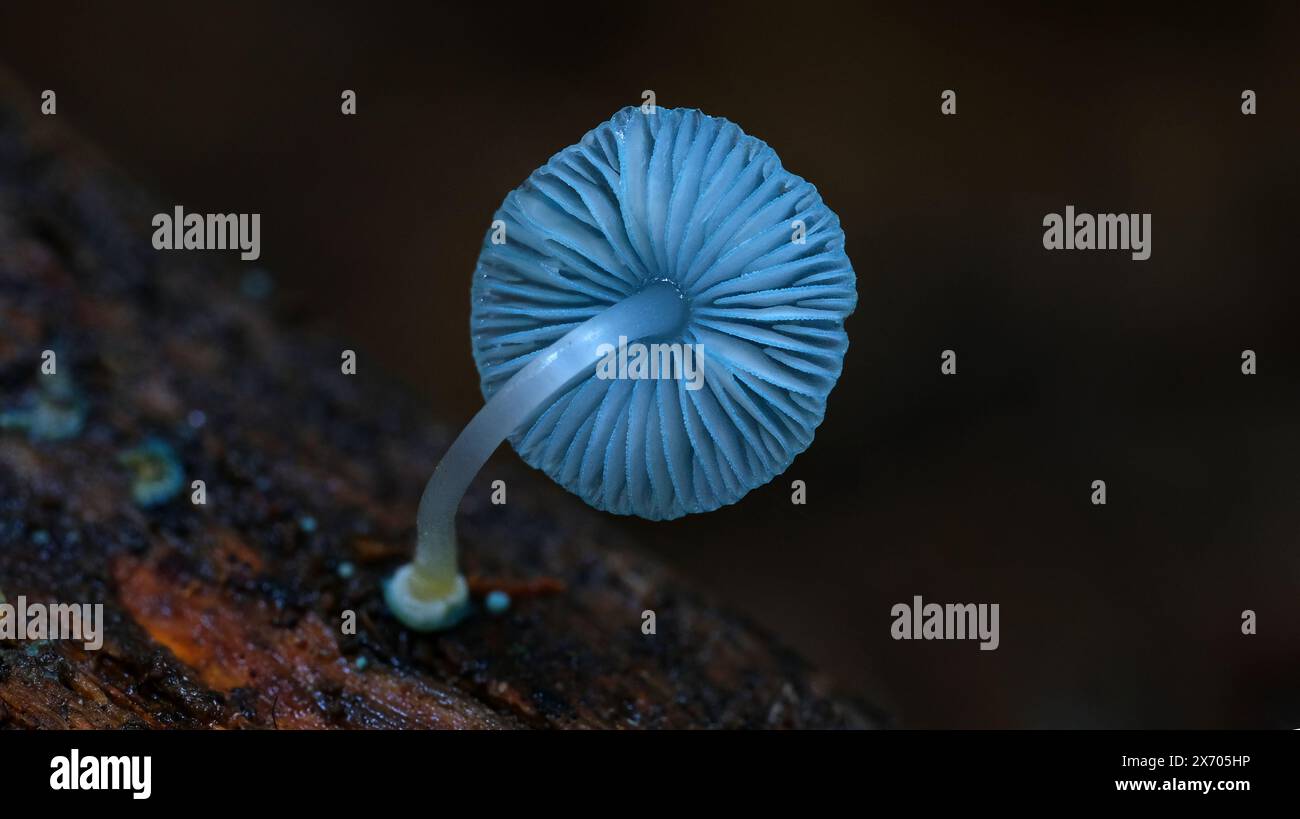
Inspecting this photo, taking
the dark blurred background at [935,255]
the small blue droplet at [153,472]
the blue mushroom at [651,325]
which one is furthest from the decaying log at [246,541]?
the dark blurred background at [935,255]

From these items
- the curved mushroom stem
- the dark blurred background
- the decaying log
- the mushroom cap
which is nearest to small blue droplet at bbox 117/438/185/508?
the decaying log

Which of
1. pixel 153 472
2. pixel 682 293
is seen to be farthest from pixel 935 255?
pixel 153 472

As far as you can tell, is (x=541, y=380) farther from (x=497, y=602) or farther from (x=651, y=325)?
(x=497, y=602)

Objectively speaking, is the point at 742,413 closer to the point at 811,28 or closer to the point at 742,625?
the point at 742,625

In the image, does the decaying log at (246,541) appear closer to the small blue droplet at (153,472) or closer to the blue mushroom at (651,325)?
the small blue droplet at (153,472)

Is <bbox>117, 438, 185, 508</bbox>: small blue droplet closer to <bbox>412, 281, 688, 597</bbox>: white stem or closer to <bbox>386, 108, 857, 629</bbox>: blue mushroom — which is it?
<bbox>386, 108, 857, 629</bbox>: blue mushroom
